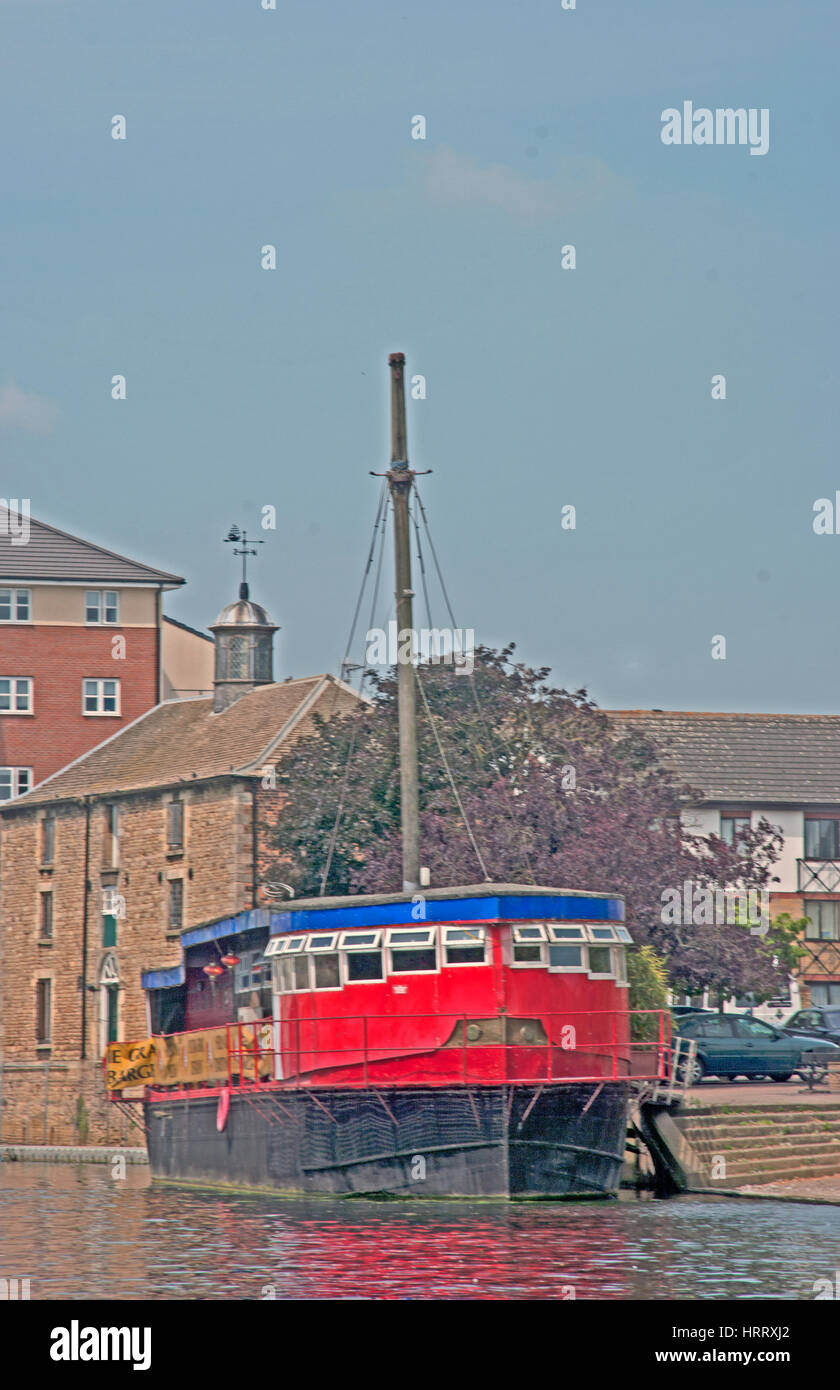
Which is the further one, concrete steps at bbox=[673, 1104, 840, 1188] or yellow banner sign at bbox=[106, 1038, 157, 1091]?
yellow banner sign at bbox=[106, 1038, 157, 1091]

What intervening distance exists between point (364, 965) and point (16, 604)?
122 feet

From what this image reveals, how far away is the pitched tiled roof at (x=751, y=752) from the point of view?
69062 mm

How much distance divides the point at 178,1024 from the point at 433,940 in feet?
46.0

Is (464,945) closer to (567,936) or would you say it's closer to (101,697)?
(567,936)

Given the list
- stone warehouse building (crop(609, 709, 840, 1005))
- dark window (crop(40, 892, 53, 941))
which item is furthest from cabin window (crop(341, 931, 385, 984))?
stone warehouse building (crop(609, 709, 840, 1005))

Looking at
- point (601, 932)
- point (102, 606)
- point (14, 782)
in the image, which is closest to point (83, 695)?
point (102, 606)

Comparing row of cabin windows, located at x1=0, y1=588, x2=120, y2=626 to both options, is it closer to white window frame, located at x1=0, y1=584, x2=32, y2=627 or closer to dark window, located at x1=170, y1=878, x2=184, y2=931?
white window frame, located at x1=0, y1=584, x2=32, y2=627

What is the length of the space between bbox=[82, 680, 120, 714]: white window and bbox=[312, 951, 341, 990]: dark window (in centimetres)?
3539

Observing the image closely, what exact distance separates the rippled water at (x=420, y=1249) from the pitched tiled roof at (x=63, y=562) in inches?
1375

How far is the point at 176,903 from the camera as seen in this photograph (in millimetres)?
58188

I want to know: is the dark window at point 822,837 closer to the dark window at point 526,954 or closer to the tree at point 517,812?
the tree at point 517,812

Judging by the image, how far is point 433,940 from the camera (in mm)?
30656

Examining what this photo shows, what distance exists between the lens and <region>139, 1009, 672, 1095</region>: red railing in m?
29.9

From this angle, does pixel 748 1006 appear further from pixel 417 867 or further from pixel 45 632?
pixel 417 867
